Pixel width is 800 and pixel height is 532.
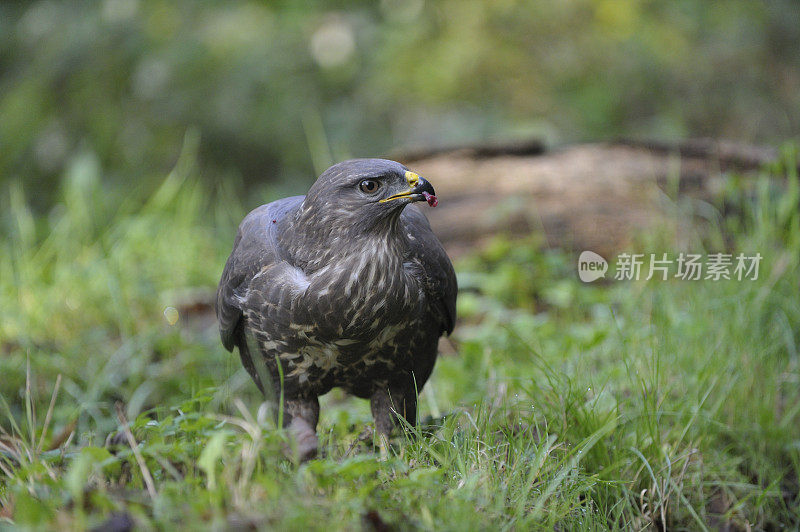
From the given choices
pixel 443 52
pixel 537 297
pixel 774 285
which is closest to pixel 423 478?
pixel 774 285

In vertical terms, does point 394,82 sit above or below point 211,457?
above

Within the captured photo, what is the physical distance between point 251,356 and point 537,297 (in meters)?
2.61

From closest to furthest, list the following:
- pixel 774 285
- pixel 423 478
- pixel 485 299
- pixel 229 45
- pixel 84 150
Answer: pixel 423 478
pixel 774 285
pixel 485 299
pixel 84 150
pixel 229 45

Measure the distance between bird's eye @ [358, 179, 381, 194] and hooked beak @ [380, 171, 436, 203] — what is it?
0.05 meters

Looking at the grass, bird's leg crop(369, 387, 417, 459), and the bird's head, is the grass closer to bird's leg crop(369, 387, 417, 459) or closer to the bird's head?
bird's leg crop(369, 387, 417, 459)

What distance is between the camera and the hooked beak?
7.86 ft

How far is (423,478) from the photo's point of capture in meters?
2.00

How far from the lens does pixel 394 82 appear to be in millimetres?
7344

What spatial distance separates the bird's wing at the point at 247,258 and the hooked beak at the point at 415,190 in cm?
49

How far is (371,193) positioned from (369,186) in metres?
0.03

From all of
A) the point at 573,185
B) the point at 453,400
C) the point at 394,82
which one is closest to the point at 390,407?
the point at 453,400

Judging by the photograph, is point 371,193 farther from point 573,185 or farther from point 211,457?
point 573,185

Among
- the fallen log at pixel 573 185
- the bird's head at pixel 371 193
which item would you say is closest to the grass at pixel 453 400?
the fallen log at pixel 573 185

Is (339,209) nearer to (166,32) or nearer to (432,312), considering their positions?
(432,312)
